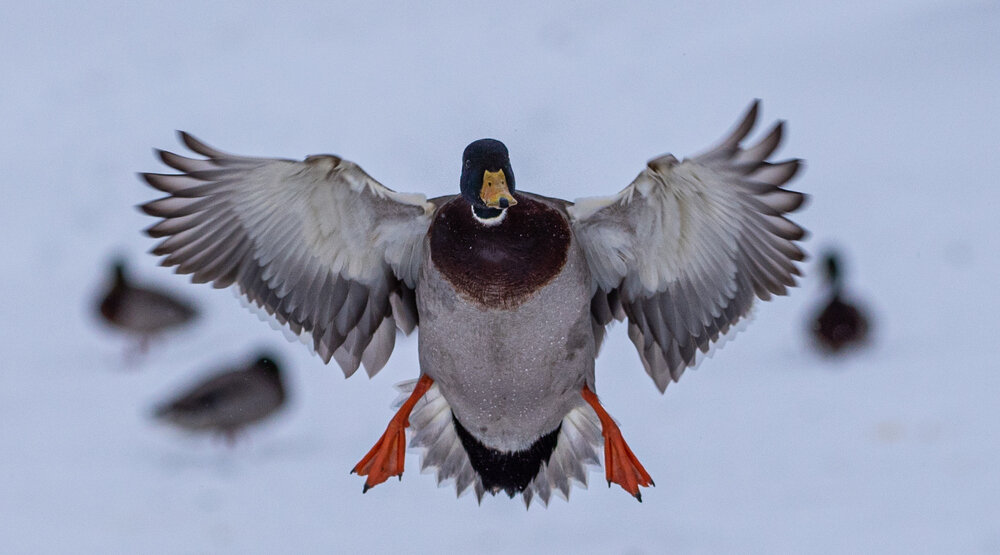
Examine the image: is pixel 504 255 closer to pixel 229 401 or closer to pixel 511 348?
pixel 511 348

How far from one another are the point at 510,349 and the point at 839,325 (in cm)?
316

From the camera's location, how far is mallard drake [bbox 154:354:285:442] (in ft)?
18.6

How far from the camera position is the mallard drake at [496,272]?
3381mm

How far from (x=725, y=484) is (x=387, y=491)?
1.29 meters

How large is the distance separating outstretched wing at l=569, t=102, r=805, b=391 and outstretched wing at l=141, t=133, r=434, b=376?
54cm

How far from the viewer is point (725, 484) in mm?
4828

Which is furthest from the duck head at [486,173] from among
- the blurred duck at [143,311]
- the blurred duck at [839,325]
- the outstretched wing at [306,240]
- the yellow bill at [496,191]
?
the blurred duck at [143,311]

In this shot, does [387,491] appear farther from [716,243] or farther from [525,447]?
[716,243]

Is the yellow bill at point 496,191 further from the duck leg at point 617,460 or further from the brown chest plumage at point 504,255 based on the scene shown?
the duck leg at point 617,460

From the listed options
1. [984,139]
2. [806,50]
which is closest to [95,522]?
[984,139]

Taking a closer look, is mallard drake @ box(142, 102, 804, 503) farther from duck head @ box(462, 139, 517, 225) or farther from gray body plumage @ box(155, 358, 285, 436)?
gray body plumage @ box(155, 358, 285, 436)

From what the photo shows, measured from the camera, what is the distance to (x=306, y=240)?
3715 mm

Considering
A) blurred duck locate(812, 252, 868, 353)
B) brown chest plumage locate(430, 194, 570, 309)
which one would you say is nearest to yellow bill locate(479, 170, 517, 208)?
brown chest plumage locate(430, 194, 570, 309)

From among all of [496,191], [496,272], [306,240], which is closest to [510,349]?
[496,272]
